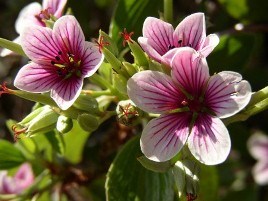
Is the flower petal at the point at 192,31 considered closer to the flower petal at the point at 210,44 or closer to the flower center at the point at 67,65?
the flower petal at the point at 210,44

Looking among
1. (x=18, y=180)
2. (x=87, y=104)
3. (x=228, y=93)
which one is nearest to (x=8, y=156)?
(x=18, y=180)

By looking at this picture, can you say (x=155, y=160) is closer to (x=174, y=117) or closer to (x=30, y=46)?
(x=174, y=117)

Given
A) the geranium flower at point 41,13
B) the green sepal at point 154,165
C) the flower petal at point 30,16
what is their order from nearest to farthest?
the green sepal at point 154,165
the geranium flower at point 41,13
the flower petal at point 30,16

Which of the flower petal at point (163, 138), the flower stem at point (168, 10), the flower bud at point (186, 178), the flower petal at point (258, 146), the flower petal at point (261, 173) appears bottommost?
the flower petal at point (261, 173)

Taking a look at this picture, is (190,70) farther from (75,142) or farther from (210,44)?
(75,142)

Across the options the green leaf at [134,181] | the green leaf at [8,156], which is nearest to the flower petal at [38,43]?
the green leaf at [134,181]
